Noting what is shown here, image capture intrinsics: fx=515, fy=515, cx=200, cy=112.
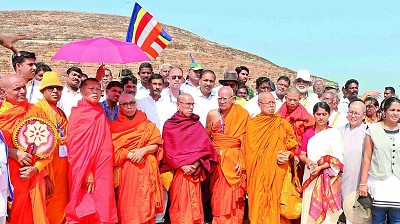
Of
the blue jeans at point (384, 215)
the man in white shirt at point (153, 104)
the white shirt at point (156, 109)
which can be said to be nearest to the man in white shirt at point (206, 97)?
the white shirt at point (156, 109)

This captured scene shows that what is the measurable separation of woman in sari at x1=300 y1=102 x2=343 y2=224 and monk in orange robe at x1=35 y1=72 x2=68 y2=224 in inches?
113

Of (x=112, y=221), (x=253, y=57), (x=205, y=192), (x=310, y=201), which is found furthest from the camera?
(x=253, y=57)

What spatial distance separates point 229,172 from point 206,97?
1461mm

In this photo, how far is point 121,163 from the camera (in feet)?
19.6

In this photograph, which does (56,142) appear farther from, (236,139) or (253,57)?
(253,57)

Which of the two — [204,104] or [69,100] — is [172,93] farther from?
[69,100]

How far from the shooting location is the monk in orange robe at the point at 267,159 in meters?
6.37

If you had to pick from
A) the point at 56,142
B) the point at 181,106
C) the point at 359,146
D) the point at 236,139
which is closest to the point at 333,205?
the point at 359,146

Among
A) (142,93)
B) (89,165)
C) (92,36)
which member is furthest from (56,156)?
(92,36)

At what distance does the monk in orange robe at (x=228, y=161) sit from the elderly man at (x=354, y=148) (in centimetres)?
125

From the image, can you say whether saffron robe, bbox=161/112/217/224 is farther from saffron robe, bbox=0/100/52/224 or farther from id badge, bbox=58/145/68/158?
saffron robe, bbox=0/100/52/224

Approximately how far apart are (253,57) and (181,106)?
72.7 feet

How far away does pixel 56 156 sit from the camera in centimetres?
574

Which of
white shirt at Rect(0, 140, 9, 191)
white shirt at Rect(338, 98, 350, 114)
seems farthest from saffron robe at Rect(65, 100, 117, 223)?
white shirt at Rect(338, 98, 350, 114)
